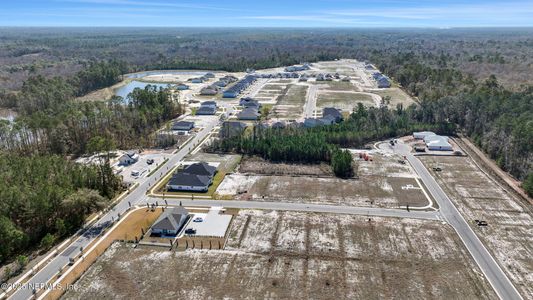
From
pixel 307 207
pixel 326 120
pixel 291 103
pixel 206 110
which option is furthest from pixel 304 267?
pixel 291 103

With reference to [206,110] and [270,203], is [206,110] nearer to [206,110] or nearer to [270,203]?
[206,110]

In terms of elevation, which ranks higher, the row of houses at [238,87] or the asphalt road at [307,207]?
the row of houses at [238,87]

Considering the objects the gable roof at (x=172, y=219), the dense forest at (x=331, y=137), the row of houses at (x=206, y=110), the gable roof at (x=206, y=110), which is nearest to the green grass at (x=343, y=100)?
the dense forest at (x=331, y=137)

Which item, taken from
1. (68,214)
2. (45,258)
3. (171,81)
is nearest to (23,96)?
(171,81)

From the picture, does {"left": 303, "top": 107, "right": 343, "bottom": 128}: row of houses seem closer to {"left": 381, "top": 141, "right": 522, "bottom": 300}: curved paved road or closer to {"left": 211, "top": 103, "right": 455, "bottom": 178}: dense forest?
{"left": 211, "top": 103, "right": 455, "bottom": 178}: dense forest

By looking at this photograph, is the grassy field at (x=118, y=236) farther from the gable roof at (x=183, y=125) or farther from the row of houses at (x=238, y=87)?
the row of houses at (x=238, y=87)

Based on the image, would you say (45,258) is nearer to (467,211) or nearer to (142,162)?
(142,162)
